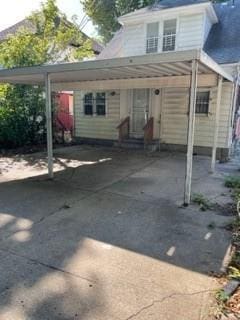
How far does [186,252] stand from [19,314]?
6.18ft

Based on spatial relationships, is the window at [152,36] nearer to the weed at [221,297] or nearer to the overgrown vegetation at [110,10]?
the weed at [221,297]

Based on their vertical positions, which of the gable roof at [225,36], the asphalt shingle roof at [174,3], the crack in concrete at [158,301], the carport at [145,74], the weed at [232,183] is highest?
the asphalt shingle roof at [174,3]

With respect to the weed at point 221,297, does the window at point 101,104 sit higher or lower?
higher

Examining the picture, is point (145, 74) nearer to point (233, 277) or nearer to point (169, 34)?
point (169, 34)

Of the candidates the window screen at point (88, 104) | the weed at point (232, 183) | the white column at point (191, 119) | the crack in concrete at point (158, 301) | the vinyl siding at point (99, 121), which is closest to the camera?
the crack in concrete at point (158, 301)

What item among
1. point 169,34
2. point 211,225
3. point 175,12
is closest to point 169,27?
point 169,34

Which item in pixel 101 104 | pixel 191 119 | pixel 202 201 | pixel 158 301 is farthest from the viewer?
pixel 101 104

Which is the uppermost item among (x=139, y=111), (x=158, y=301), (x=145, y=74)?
(x=145, y=74)

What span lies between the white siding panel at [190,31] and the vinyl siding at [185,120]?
1.66m

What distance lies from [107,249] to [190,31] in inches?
348

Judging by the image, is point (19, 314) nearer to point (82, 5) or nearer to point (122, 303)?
point (122, 303)

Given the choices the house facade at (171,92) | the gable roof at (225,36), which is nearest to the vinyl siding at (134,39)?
the house facade at (171,92)

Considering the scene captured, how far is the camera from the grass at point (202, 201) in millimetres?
4784

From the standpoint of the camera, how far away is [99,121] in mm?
11930
